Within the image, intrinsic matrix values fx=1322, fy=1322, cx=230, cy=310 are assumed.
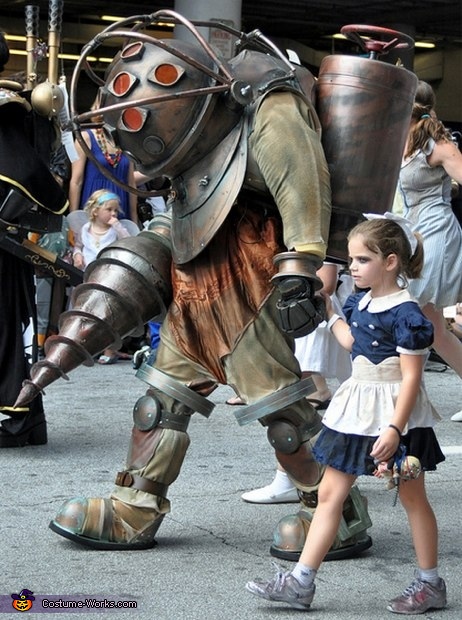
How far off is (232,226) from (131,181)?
427 centimetres

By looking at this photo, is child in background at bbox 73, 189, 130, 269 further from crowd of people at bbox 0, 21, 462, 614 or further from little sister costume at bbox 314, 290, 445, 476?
little sister costume at bbox 314, 290, 445, 476

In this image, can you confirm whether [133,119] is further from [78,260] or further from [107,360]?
[107,360]

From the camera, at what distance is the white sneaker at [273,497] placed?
5184mm

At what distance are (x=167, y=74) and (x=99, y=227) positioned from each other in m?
4.78

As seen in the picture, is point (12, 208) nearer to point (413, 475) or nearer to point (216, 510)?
point (216, 510)

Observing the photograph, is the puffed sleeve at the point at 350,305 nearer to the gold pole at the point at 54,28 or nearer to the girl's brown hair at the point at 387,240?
the girl's brown hair at the point at 387,240

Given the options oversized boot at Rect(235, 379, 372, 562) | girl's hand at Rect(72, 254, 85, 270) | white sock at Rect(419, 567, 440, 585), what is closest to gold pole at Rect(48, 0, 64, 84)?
oversized boot at Rect(235, 379, 372, 562)

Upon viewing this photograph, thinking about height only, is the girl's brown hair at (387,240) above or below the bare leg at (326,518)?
above

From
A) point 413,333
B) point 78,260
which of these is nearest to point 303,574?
point 413,333

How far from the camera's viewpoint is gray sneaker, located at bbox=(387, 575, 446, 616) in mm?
3846

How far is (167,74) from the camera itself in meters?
4.13

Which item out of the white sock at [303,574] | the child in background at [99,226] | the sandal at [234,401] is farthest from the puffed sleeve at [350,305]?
the child in background at [99,226]

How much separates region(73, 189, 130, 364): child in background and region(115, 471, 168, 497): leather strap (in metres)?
4.39

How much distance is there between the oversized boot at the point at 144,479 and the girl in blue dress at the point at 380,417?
0.60 meters
